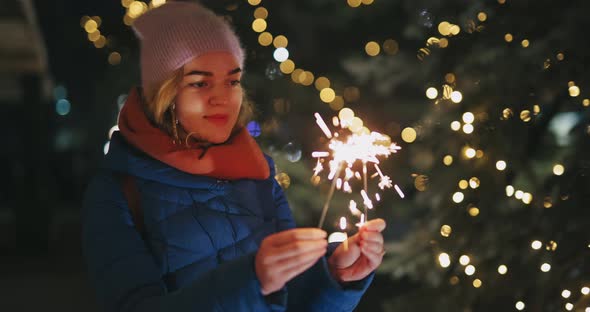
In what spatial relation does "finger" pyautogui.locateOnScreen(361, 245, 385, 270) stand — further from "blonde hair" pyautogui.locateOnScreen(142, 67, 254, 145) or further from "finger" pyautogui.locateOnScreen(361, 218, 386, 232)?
"blonde hair" pyautogui.locateOnScreen(142, 67, 254, 145)

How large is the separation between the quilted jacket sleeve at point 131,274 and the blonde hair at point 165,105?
0.70 ft

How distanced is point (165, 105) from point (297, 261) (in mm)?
755

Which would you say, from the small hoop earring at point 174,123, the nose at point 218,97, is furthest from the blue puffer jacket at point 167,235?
the nose at point 218,97

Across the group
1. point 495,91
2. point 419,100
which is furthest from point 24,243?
point 495,91

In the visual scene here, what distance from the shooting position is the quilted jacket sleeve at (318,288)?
1828 millimetres

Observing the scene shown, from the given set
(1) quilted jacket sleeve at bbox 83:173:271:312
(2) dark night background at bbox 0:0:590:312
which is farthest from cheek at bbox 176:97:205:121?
(2) dark night background at bbox 0:0:590:312

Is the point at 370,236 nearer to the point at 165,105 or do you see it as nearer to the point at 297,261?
the point at 297,261

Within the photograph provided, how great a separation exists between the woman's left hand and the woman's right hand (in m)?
0.25

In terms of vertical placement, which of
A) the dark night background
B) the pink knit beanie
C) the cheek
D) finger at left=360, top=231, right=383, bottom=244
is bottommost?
the dark night background

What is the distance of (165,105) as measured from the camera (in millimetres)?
1982

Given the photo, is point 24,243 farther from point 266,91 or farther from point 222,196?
point 222,196

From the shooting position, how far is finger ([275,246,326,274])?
1422 millimetres

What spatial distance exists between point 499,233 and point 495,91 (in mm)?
730

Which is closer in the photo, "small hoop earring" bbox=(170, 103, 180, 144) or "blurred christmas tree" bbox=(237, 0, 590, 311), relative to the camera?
"small hoop earring" bbox=(170, 103, 180, 144)
